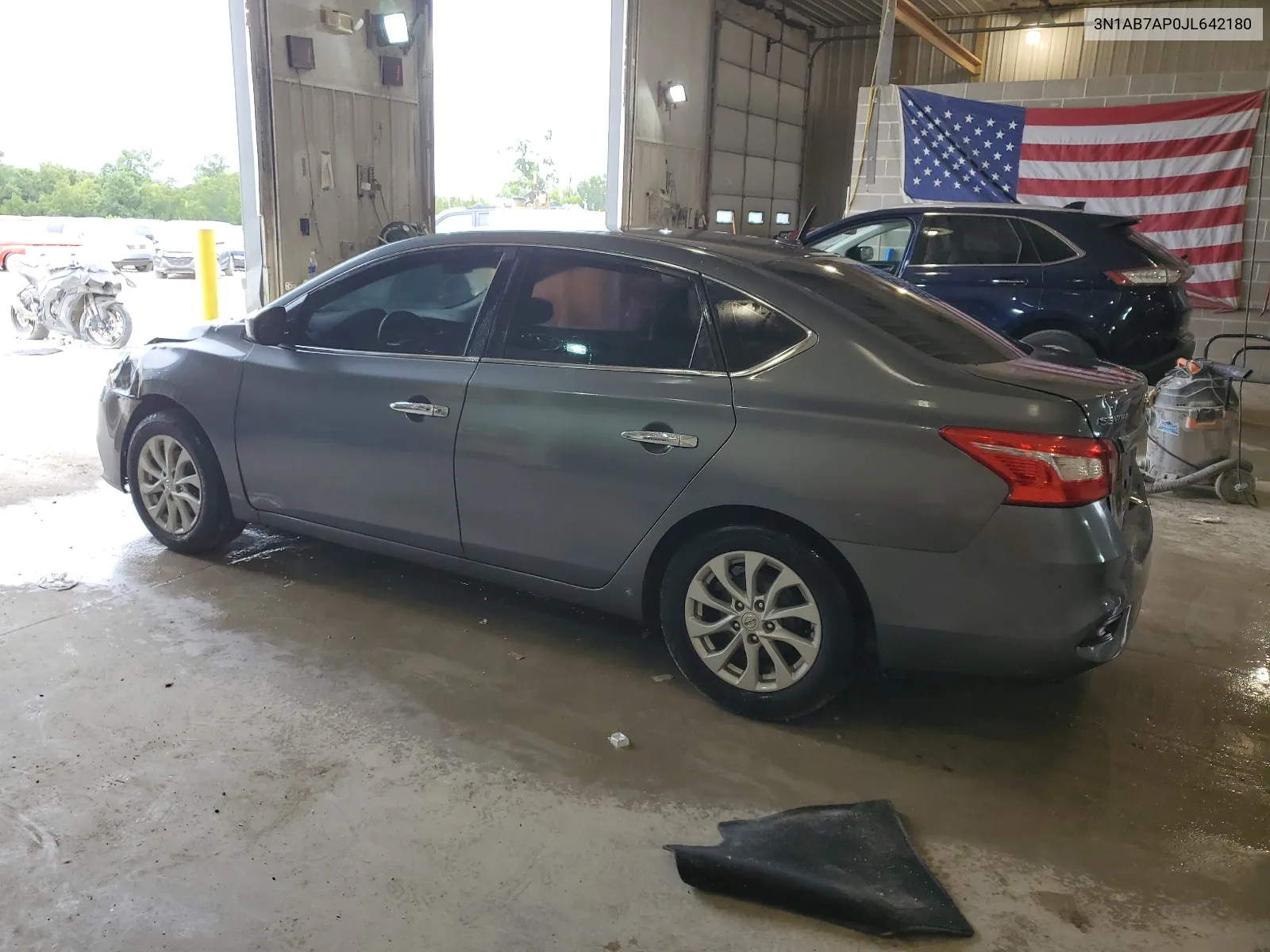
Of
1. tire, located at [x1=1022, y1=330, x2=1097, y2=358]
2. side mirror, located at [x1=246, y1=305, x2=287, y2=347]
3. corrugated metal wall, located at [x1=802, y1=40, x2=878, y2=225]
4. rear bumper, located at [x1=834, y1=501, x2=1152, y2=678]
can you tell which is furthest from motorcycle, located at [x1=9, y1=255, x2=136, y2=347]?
corrugated metal wall, located at [x1=802, y1=40, x2=878, y2=225]

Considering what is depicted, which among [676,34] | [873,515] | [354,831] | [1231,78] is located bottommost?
[354,831]

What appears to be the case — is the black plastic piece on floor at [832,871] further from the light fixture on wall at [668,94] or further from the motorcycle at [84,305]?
the light fixture on wall at [668,94]

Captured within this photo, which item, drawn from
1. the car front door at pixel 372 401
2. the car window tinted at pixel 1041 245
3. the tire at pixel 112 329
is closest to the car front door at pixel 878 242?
the car window tinted at pixel 1041 245

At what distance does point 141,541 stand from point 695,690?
8.92 feet

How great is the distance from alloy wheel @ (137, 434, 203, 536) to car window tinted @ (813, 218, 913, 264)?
4.77 meters

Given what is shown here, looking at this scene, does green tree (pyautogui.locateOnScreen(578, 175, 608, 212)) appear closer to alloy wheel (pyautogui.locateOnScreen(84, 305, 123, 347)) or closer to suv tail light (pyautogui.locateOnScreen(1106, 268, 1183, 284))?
alloy wheel (pyautogui.locateOnScreen(84, 305, 123, 347))

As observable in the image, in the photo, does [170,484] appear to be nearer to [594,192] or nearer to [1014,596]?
[1014,596]

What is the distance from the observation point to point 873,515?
2.71 meters

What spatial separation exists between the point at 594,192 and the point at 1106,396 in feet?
43.9

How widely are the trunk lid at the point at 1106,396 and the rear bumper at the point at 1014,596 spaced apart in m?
0.18

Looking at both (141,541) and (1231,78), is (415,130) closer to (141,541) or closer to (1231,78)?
(141,541)

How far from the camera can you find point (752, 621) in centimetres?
294

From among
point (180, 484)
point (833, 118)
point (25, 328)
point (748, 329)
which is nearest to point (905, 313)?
point (748, 329)

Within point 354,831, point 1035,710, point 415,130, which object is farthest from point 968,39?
point 354,831
